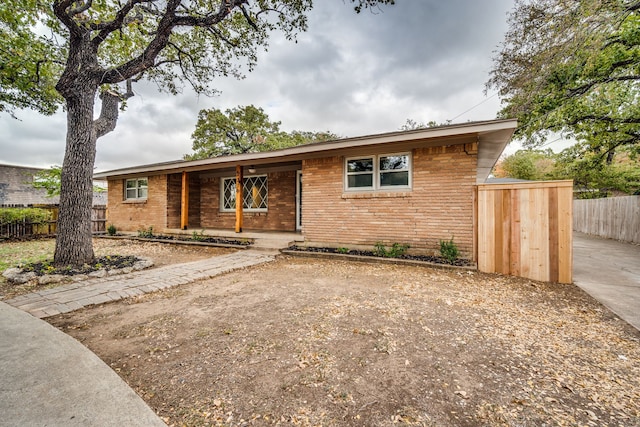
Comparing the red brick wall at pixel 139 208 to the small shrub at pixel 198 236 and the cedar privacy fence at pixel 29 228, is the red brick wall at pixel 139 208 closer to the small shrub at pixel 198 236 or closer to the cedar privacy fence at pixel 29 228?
the cedar privacy fence at pixel 29 228

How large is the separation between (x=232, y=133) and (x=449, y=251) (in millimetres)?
20673

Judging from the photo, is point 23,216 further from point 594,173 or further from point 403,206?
point 594,173

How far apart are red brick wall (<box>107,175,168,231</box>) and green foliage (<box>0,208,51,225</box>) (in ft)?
7.11

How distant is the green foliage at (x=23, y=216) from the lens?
9844 mm

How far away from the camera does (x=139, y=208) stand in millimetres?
11555

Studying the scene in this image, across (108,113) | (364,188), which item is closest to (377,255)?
(364,188)

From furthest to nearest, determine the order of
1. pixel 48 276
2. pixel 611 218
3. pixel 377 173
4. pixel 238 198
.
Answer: pixel 611 218 < pixel 238 198 < pixel 377 173 < pixel 48 276

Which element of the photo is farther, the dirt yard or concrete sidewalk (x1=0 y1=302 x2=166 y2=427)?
the dirt yard

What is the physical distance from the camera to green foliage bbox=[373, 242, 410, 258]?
6.39 meters

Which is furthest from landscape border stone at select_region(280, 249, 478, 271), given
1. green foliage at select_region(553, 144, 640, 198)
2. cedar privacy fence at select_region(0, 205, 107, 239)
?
green foliage at select_region(553, 144, 640, 198)

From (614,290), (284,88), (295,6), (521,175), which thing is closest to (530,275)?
(614,290)

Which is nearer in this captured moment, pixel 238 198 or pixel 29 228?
pixel 238 198

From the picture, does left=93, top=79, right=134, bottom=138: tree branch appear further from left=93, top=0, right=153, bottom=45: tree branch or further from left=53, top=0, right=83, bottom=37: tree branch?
left=53, top=0, right=83, bottom=37: tree branch

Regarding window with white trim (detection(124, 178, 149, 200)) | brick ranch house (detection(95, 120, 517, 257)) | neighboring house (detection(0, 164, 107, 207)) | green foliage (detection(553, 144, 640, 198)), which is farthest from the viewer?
neighboring house (detection(0, 164, 107, 207))
